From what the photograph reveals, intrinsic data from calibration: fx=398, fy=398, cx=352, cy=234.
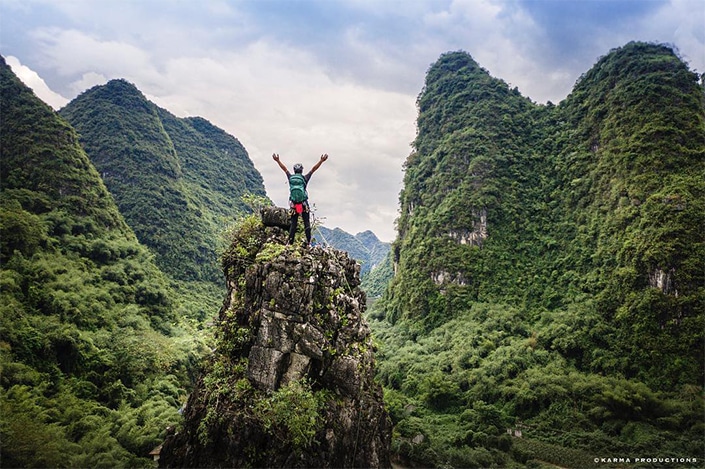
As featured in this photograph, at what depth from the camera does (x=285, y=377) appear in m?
9.35

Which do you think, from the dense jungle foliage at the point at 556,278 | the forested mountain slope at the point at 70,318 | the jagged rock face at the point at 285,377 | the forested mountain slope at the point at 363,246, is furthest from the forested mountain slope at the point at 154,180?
the forested mountain slope at the point at 363,246

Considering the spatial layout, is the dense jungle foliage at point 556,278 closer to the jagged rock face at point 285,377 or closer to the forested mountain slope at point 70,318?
the jagged rock face at point 285,377

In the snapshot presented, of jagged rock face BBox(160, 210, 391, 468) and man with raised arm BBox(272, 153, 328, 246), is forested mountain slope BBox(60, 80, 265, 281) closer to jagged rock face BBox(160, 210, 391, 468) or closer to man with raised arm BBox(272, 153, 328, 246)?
jagged rock face BBox(160, 210, 391, 468)

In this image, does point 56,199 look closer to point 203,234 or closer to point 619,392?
point 203,234

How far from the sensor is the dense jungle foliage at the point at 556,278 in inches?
927

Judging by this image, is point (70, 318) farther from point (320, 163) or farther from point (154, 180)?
point (154, 180)

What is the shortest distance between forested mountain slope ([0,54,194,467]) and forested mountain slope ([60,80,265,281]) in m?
11.4

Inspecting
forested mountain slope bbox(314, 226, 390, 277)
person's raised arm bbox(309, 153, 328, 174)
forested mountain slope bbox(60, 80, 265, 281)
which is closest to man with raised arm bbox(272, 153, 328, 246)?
person's raised arm bbox(309, 153, 328, 174)

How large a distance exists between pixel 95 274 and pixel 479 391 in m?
29.2

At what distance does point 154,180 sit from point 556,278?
166 feet

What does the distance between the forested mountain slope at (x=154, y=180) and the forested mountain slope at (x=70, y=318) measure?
450 inches

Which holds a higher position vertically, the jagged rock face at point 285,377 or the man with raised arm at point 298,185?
the man with raised arm at point 298,185

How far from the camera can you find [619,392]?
24156 mm

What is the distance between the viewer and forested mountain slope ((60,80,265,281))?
159 feet
